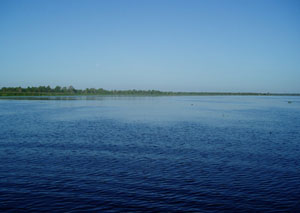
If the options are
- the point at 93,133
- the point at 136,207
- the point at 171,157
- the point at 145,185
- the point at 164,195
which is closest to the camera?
the point at 136,207

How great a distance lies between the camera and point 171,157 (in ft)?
54.6

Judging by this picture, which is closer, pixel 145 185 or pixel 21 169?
pixel 145 185

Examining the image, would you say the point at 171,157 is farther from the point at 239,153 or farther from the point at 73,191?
the point at 73,191

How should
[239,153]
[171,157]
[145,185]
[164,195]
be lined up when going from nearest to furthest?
[164,195] → [145,185] → [171,157] → [239,153]

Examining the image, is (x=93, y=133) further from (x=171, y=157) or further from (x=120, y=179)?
(x=120, y=179)

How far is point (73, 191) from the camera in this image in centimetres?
1096

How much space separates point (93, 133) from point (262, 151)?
15755 mm

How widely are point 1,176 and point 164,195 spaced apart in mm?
8455

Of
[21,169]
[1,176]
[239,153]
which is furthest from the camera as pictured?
[239,153]

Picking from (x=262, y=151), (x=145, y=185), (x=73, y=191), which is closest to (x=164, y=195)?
(x=145, y=185)

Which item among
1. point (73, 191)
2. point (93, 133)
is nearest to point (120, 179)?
point (73, 191)

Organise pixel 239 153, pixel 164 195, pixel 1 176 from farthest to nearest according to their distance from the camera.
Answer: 1. pixel 239 153
2. pixel 1 176
3. pixel 164 195

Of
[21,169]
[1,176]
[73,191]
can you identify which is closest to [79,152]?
[21,169]

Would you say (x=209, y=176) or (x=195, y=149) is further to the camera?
(x=195, y=149)
